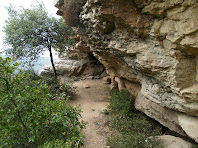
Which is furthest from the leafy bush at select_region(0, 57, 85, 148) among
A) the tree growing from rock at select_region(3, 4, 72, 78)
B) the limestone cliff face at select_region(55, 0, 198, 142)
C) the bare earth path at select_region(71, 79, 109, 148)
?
the tree growing from rock at select_region(3, 4, 72, 78)

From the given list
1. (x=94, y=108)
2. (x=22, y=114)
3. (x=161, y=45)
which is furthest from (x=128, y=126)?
(x=22, y=114)

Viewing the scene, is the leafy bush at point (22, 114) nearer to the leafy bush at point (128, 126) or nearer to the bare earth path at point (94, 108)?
the leafy bush at point (128, 126)

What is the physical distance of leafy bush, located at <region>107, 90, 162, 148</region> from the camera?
206 inches

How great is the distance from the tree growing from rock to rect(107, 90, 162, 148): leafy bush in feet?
21.7

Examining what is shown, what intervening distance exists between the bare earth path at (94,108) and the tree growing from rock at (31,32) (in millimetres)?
4495

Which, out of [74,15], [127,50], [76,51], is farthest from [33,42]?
[127,50]

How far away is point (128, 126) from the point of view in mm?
6465

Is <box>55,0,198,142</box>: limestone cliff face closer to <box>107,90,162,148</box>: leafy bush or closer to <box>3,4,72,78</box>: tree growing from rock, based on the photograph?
<box>107,90,162,148</box>: leafy bush

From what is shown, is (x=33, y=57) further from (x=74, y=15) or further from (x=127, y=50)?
(x=127, y=50)

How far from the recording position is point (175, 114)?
5418mm

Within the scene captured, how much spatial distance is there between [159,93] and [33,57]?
947 cm

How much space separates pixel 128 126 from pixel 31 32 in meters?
9.06

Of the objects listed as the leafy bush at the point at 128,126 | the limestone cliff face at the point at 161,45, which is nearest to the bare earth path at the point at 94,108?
the leafy bush at the point at 128,126

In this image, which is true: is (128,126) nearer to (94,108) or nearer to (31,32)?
(94,108)
